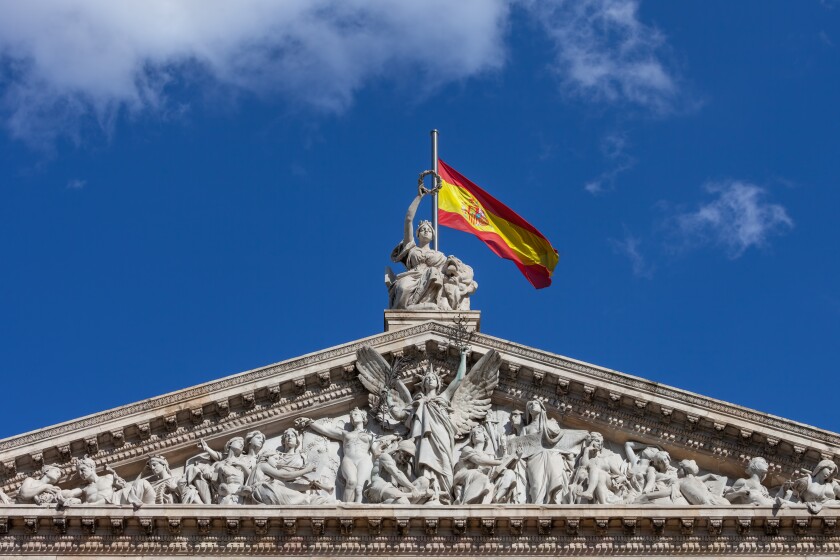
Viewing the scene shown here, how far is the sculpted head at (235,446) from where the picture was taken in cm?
3582

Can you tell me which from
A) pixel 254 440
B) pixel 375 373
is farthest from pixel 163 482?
pixel 375 373

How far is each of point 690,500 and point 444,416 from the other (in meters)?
4.22

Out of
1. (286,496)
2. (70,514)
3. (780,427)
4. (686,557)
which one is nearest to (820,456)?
(780,427)

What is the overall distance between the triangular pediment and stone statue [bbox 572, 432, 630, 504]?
0.47 meters

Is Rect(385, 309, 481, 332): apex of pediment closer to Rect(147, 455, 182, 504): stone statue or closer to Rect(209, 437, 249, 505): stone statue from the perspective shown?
Rect(209, 437, 249, 505): stone statue

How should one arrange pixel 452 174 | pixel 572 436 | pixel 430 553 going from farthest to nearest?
pixel 452 174, pixel 572 436, pixel 430 553

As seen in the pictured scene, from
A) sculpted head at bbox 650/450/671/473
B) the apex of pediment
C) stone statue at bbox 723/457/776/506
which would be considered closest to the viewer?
stone statue at bbox 723/457/776/506

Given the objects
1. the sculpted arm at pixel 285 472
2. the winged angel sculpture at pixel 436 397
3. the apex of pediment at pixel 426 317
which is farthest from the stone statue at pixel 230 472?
the apex of pediment at pixel 426 317

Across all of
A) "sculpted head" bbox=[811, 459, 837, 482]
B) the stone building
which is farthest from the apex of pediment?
"sculpted head" bbox=[811, 459, 837, 482]

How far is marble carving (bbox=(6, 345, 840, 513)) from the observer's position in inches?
1375

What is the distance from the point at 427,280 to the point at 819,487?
8049 millimetres

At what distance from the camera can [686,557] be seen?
Result: 34031mm

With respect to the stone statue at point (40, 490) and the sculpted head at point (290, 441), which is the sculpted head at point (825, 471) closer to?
the sculpted head at point (290, 441)

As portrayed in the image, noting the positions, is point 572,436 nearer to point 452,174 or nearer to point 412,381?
point 412,381
